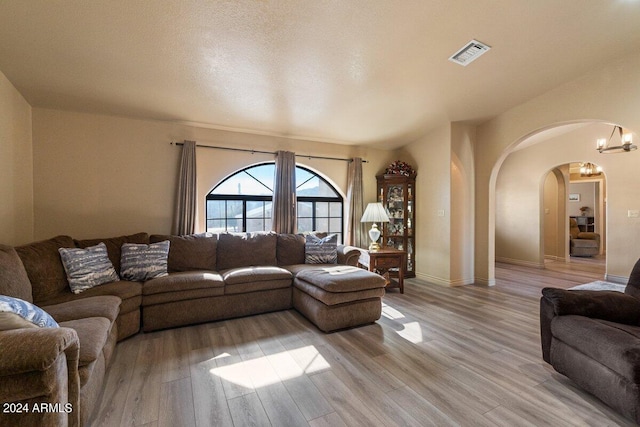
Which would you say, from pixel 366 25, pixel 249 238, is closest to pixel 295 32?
pixel 366 25

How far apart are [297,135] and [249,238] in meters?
1.87

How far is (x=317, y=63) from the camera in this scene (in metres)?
2.70

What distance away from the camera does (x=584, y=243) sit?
23.7 ft

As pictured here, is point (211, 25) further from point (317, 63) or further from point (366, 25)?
point (366, 25)

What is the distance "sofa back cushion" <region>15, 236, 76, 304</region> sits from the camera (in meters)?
2.26

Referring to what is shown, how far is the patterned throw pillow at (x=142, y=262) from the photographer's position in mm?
2857

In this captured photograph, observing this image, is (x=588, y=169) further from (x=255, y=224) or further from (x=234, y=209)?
(x=234, y=209)

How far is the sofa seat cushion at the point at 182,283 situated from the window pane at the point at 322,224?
7.39ft

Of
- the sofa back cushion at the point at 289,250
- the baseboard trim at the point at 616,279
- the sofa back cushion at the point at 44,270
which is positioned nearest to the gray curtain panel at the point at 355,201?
the sofa back cushion at the point at 289,250

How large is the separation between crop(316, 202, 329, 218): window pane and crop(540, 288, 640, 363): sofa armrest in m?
3.44

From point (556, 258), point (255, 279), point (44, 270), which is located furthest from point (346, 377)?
point (556, 258)

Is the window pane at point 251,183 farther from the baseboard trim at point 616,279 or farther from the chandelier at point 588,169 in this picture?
the chandelier at point 588,169

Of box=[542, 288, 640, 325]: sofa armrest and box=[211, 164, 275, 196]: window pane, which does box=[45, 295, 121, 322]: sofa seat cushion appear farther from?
box=[542, 288, 640, 325]: sofa armrest

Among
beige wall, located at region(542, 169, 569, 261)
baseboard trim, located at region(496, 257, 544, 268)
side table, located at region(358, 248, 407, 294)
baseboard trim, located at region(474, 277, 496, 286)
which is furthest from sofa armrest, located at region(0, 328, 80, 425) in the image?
beige wall, located at region(542, 169, 569, 261)
